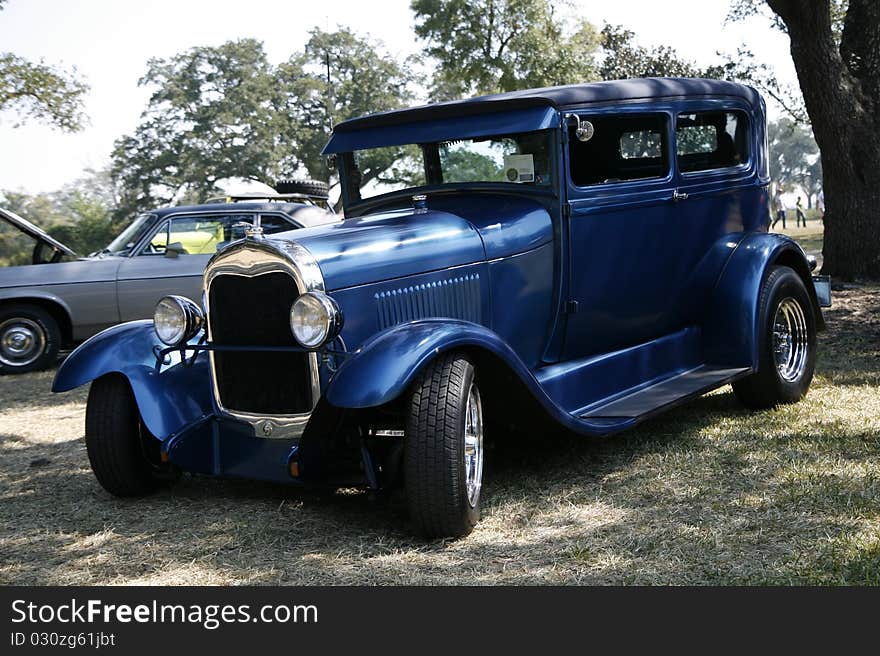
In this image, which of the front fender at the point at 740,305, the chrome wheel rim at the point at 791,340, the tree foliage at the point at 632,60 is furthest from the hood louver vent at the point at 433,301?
the tree foliage at the point at 632,60

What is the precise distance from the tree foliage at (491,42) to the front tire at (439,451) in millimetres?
24294

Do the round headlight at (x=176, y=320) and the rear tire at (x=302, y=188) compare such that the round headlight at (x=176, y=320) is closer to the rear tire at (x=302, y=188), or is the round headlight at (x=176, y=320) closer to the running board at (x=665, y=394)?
the running board at (x=665, y=394)

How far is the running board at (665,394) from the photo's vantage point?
4.57 meters

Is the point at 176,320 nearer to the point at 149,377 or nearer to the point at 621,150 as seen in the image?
the point at 149,377

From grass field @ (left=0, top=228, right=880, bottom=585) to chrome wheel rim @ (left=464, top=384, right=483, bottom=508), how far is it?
0.18m

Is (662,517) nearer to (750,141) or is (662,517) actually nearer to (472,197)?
(472,197)

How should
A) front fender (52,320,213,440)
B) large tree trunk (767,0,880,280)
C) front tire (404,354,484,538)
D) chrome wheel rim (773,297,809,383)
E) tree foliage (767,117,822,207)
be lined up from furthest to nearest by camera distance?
tree foliage (767,117,822,207)
large tree trunk (767,0,880,280)
chrome wheel rim (773,297,809,383)
front fender (52,320,213,440)
front tire (404,354,484,538)

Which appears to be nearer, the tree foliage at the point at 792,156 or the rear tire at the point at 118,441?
the rear tire at the point at 118,441

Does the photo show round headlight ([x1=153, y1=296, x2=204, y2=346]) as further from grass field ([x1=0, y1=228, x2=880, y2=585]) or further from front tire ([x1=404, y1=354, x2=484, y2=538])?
front tire ([x1=404, y1=354, x2=484, y2=538])

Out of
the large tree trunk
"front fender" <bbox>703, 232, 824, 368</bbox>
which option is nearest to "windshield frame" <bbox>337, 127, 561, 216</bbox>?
"front fender" <bbox>703, 232, 824, 368</bbox>

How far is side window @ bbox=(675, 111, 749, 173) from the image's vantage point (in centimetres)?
545

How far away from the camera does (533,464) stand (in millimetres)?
4812

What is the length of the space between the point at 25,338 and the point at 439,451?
Answer: 732cm

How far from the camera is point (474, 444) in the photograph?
391cm
